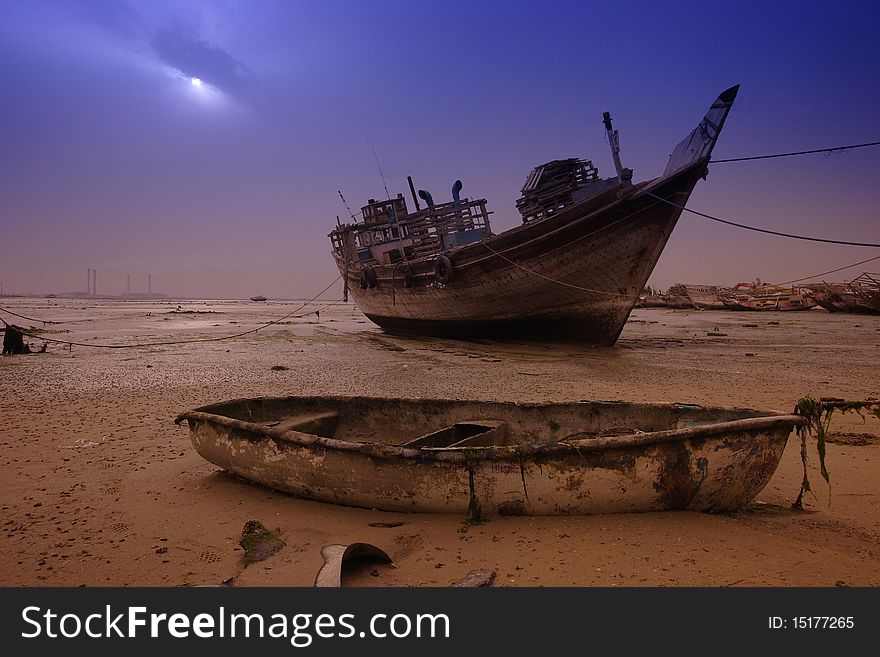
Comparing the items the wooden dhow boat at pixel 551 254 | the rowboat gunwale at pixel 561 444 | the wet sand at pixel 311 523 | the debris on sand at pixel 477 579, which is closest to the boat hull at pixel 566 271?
the wooden dhow boat at pixel 551 254

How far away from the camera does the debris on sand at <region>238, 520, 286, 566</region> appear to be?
11.0ft

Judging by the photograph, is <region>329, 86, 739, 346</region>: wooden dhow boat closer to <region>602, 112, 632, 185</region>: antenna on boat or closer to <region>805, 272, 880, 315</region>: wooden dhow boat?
<region>602, 112, 632, 185</region>: antenna on boat

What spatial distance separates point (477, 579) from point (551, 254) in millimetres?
13012

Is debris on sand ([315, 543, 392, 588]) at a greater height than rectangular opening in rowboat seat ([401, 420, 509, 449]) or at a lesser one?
lesser

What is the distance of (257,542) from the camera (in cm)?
352

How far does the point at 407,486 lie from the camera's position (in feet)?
12.6

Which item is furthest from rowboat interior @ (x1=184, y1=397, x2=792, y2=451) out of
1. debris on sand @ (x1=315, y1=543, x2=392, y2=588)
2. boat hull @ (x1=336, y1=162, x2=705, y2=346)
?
boat hull @ (x1=336, y1=162, x2=705, y2=346)

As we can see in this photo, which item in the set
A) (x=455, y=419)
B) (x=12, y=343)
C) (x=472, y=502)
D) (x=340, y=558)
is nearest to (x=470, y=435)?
(x=455, y=419)

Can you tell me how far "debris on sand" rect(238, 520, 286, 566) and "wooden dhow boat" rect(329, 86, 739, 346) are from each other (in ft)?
39.6

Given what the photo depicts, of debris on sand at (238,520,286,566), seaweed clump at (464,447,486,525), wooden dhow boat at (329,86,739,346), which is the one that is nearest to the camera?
debris on sand at (238,520,286,566)

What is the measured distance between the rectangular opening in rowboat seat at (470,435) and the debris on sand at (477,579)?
5.40 feet

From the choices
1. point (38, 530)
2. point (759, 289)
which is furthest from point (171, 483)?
point (759, 289)

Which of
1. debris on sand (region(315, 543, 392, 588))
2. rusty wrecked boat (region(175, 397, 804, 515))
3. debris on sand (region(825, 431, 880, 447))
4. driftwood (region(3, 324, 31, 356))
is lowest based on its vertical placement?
debris on sand (region(825, 431, 880, 447))

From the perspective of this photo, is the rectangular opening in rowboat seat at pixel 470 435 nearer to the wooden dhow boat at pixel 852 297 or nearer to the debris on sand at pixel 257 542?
the debris on sand at pixel 257 542
